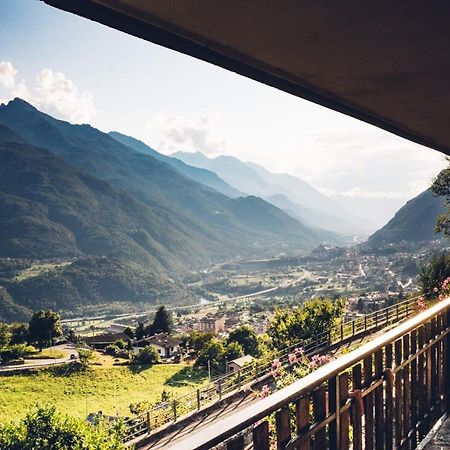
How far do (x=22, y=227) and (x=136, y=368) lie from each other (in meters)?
164

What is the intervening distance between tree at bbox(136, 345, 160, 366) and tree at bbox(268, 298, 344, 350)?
29.6 metres

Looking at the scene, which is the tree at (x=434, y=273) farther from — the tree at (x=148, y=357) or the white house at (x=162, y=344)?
the white house at (x=162, y=344)

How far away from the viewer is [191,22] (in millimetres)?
1574

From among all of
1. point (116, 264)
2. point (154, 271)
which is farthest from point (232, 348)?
point (154, 271)

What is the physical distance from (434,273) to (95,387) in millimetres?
36646

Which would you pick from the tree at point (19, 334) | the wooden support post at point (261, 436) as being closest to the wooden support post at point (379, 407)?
the wooden support post at point (261, 436)

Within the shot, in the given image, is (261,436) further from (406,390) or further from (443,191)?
(443,191)

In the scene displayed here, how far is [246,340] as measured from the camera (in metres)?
49.9

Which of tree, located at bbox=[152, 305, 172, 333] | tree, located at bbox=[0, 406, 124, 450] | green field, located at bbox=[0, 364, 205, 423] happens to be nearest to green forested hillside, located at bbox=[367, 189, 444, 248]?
tree, located at bbox=[152, 305, 172, 333]

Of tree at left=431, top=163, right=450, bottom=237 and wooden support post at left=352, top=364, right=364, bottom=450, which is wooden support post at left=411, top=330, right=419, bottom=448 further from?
tree at left=431, top=163, right=450, bottom=237

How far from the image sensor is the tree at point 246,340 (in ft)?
163

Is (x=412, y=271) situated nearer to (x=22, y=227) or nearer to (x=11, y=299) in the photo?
(x=11, y=299)

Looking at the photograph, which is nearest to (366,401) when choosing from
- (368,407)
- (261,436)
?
(368,407)

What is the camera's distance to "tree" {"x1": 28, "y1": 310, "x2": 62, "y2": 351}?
172 ft
